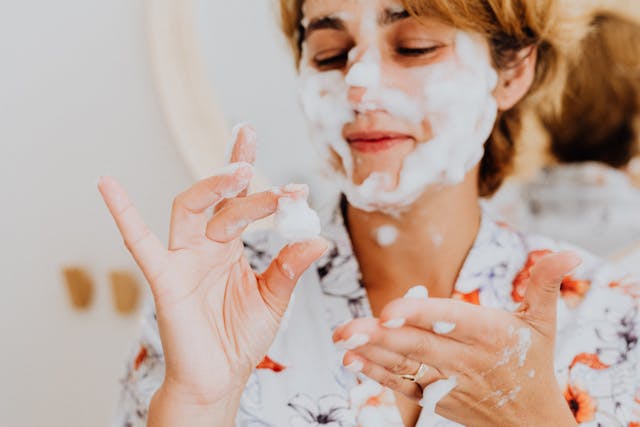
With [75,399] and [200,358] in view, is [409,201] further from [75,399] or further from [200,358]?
[75,399]

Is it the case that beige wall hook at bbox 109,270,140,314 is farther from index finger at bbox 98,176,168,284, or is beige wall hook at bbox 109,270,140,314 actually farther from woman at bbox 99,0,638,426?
index finger at bbox 98,176,168,284

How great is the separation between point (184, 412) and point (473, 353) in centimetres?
23

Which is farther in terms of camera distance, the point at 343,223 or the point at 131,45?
the point at 131,45

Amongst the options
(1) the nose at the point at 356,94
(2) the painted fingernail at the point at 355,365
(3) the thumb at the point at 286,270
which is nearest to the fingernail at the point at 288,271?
(3) the thumb at the point at 286,270

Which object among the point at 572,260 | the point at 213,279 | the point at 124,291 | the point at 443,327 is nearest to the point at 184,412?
the point at 213,279

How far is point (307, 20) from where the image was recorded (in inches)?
32.1

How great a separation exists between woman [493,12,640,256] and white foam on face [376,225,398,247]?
0.92 ft

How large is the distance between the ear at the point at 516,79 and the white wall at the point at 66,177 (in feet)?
1.36

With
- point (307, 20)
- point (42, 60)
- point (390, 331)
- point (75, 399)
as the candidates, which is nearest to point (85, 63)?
point (42, 60)

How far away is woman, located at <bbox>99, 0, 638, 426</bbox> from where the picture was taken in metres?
0.60

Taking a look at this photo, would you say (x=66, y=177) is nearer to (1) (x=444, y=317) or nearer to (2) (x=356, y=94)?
(2) (x=356, y=94)

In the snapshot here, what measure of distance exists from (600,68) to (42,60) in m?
0.73

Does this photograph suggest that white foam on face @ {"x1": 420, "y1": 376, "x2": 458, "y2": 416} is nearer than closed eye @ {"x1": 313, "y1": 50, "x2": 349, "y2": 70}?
Yes

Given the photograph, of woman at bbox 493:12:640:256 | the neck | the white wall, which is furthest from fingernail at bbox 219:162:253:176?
woman at bbox 493:12:640:256
